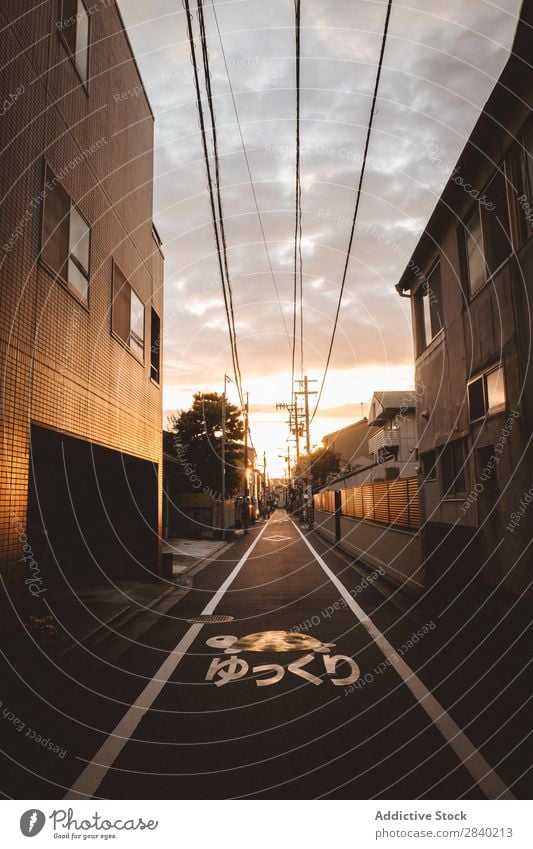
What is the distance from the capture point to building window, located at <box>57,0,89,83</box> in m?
8.67

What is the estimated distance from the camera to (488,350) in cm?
1027

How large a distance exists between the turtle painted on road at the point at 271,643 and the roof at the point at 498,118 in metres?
8.40

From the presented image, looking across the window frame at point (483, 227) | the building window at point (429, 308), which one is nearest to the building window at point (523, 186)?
the window frame at point (483, 227)

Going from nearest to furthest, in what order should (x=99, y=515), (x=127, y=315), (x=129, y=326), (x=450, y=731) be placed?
(x=450, y=731), (x=127, y=315), (x=129, y=326), (x=99, y=515)

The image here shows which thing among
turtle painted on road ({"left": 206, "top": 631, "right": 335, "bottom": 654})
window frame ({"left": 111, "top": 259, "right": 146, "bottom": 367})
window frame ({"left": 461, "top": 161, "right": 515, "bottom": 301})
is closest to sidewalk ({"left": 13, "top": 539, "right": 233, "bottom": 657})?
turtle painted on road ({"left": 206, "top": 631, "right": 335, "bottom": 654})

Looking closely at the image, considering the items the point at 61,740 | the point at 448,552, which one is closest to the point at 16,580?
the point at 61,740

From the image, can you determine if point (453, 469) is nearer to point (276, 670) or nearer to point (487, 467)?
point (487, 467)

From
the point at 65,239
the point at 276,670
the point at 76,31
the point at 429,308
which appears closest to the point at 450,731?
the point at 276,670

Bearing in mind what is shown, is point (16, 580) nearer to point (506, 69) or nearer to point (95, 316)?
point (95, 316)

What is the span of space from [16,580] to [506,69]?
9.86m

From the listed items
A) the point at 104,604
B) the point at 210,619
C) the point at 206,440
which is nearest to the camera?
the point at 210,619

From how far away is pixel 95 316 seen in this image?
10438 millimetres

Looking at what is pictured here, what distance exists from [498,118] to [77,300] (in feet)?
24.9

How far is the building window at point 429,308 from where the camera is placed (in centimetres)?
1419
